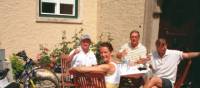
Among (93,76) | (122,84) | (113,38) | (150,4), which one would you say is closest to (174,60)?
(122,84)

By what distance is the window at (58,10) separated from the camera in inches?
394

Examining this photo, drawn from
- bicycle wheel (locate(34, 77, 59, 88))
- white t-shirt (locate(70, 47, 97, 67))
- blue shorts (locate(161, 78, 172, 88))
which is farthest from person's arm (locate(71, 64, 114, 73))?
bicycle wheel (locate(34, 77, 59, 88))

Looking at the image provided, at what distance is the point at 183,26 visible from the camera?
956cm

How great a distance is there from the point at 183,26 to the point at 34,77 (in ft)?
12.6

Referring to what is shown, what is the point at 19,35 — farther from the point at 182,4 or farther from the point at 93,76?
the point at 93,76

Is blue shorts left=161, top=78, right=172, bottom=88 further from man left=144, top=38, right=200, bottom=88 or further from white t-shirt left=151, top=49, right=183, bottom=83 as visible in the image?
white t-shirt left=151, top=49, right=183, bottom=83

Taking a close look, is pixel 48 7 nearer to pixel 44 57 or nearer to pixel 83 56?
pixel 44 57

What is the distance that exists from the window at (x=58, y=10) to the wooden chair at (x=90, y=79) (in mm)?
5119

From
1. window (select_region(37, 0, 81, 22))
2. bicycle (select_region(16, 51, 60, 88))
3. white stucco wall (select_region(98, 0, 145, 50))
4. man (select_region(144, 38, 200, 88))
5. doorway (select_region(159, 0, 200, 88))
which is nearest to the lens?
man (select_region(144, 38, 200, 88))

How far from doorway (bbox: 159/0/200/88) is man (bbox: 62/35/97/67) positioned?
2828mm

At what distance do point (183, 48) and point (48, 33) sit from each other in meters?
3.30

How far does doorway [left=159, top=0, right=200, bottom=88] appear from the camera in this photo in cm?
928

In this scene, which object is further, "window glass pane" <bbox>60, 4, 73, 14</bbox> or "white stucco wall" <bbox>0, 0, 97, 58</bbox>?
"window glass pane" <bbox>60, 4, 73, 14</bbox>

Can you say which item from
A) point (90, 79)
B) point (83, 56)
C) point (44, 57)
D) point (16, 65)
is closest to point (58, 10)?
point (44, 57)
